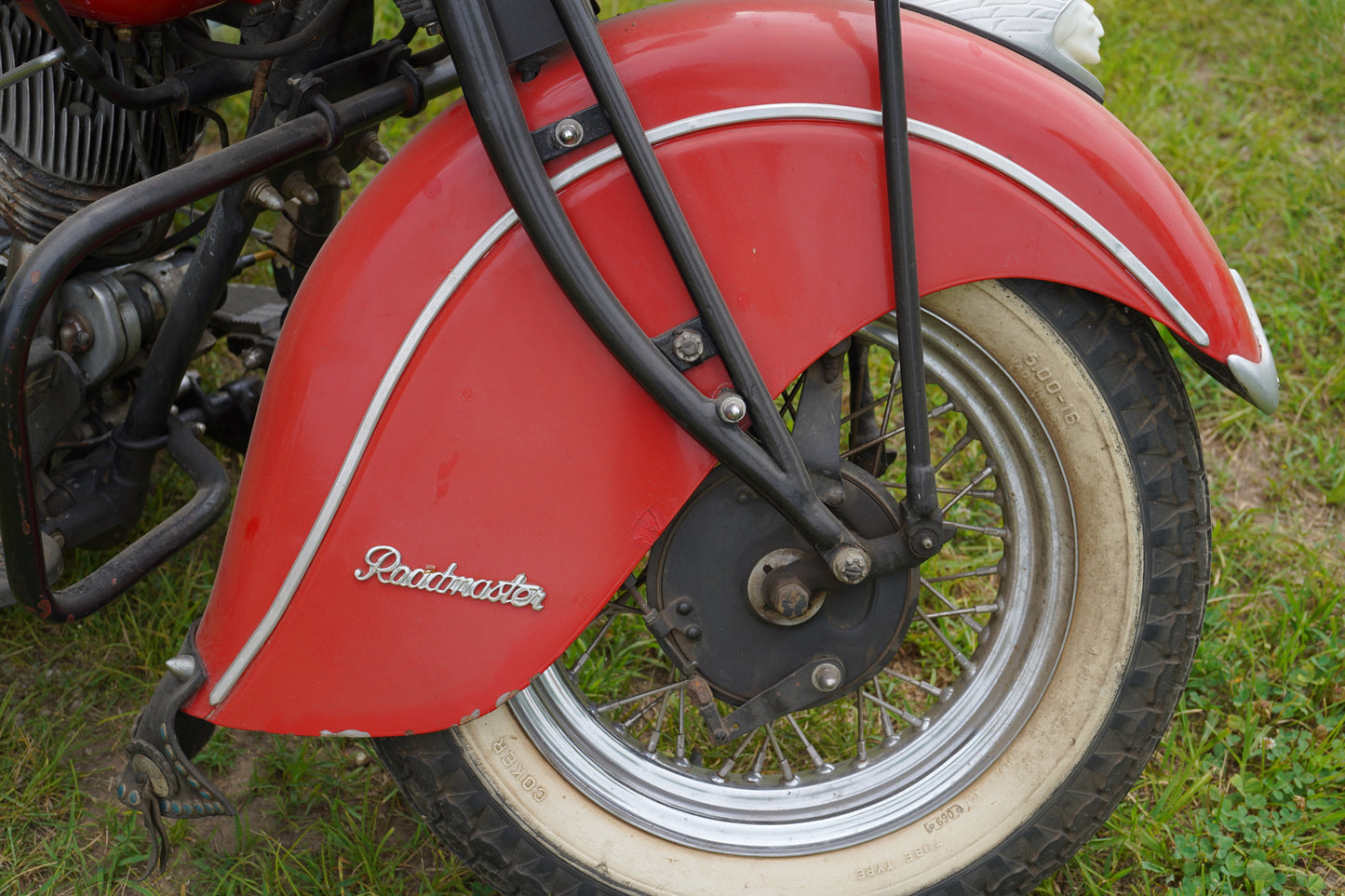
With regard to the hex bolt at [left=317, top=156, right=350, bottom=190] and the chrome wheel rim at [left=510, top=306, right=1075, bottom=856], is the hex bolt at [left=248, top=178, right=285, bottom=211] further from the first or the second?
the chrome wheel rim at [left=510, top=306, right=1075, bottom=856]

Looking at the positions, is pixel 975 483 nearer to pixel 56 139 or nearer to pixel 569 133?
pixel 569 133

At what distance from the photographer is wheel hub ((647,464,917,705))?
55.3 inches

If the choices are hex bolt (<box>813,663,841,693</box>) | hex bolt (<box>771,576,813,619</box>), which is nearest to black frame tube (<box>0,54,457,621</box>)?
hex bolt (<box>771,576,813,619</box>)

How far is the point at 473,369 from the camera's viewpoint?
124 centimetres

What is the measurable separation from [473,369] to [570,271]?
0.54ft

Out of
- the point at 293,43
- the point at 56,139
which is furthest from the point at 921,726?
the point at 56,139

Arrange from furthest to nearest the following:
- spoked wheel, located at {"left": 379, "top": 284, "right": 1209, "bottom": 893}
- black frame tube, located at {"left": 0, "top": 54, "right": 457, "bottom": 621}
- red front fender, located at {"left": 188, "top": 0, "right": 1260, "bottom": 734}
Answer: spoked wheel, located at {"left": 379, "top": 284, "right": 1209, "bottom": 893}, red front fender, located at {"left": 188, "top": 0, "right": 1260, "bottom": 734}, black frame tube, located at {"left": 0, "top": 54, "right": 457, "bottom": 621}

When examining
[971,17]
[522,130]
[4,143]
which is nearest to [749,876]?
[522,130]

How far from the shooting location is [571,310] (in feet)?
4.07

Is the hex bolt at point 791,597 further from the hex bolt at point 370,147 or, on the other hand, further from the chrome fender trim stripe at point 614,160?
the hex bolt at point 370,147

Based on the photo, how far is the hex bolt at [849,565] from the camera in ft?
4.34

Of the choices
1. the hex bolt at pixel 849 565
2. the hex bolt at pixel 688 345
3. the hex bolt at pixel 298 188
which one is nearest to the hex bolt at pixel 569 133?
the hex bolt at pixel 688 345

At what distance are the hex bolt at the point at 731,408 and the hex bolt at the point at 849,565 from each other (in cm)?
23

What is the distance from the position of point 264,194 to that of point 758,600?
2.68ft
